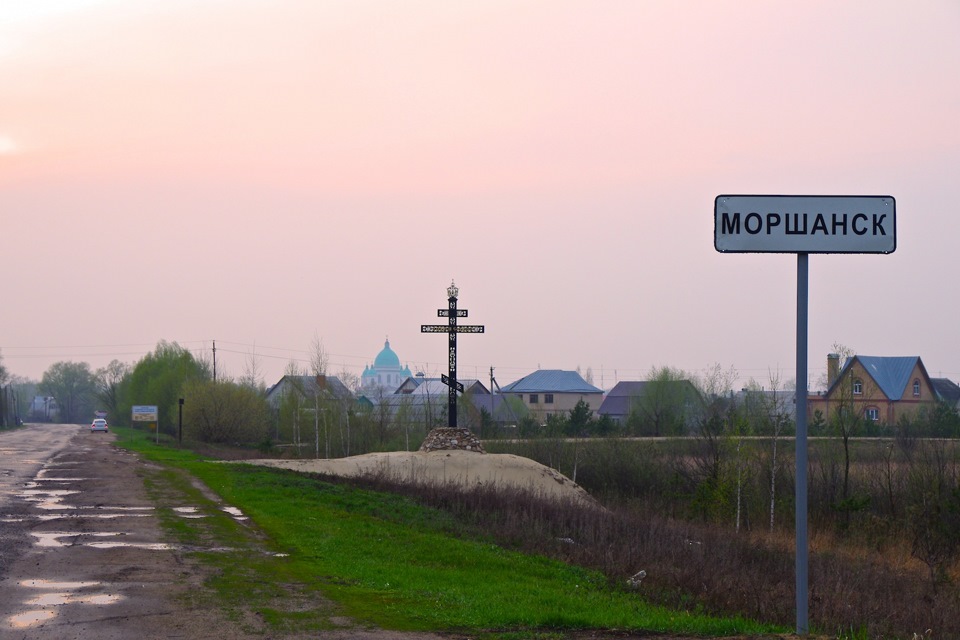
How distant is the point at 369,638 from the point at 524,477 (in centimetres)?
2859

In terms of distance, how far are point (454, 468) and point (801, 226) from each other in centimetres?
3060

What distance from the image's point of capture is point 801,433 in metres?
7.11

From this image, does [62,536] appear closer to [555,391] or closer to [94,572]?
[94,572]

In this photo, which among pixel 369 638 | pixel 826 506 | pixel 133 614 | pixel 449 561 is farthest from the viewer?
pixel 826 506

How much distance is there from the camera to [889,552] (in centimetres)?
2611

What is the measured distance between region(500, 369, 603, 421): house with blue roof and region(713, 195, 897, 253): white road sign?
95429 mm

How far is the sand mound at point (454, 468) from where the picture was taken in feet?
115

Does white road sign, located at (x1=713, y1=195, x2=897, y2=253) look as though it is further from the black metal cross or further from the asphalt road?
the black metal cross

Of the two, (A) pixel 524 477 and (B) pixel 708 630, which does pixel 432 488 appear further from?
(B) pixel 708 630

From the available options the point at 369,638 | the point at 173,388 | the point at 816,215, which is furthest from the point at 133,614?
the point at 173,388

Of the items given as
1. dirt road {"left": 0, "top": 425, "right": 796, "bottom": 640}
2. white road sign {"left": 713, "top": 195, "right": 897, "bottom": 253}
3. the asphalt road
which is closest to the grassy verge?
dirt road {"left": 0, "top": 425, "right": 796, "bottom": 640}

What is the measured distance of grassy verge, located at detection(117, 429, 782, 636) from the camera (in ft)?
30.3

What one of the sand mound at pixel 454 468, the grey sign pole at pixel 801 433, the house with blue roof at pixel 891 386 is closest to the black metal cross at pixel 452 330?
the sand mound at pixel 454 468

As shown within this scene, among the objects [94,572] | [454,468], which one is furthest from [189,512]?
[454,468]
